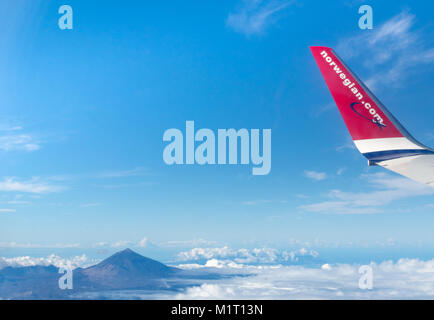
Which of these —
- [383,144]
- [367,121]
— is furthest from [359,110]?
[383,144]

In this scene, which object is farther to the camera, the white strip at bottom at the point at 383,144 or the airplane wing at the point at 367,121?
the white strip at bottom at the point at 383,144

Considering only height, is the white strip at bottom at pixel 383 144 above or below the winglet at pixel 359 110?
below

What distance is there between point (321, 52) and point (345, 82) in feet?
3.26

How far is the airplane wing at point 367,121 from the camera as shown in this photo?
7609 millimetres

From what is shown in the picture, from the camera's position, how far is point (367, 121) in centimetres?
777

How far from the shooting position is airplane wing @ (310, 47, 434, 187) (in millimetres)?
7609

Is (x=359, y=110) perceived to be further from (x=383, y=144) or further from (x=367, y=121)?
(x=383, y=144)

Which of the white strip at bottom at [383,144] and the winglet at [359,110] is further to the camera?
the white strip at bottom at [383,144]

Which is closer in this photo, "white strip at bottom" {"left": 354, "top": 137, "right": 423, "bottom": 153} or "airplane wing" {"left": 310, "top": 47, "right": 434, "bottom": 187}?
"airplane wing" {"left": 310, "top": 47, "right": 434, "bottom": 187}

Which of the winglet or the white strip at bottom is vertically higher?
the winglet
